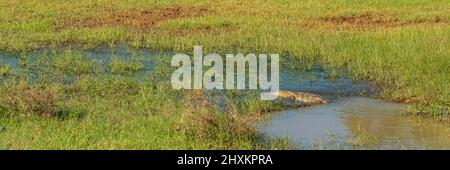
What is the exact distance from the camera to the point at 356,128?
913cm

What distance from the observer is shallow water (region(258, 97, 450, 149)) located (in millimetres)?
8430

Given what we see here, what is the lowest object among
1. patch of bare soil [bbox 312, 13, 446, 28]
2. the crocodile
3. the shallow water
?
the shallow water

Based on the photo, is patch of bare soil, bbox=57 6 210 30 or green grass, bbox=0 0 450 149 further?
patch of bare soil, bbox=57 6 210 30

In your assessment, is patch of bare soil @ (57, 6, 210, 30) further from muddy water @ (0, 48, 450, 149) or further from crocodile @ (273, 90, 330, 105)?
crocodile @ (273, 90, 330, 105)

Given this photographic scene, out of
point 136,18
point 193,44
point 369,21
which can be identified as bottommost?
point 193,44

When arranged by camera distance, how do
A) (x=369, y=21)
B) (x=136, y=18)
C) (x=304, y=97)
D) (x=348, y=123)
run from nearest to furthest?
1. (x=348, y=123)
2. (x=304, y=97)
3. (x=369, y=21)
4. (x=136, y=18)

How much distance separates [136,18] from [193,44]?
3.89 metres

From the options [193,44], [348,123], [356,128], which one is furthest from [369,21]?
[356,128]

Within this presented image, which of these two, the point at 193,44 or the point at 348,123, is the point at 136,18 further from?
the point at 348,123

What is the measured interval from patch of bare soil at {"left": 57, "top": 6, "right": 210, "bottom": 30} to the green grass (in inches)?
2.1

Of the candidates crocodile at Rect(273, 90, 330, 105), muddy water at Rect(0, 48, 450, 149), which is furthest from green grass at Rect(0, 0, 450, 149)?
crocodile at Rect(273, 90, 330, 105)

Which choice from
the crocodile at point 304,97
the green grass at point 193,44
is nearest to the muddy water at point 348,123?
the crocodile at point 304,97

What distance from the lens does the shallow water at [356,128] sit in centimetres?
843
